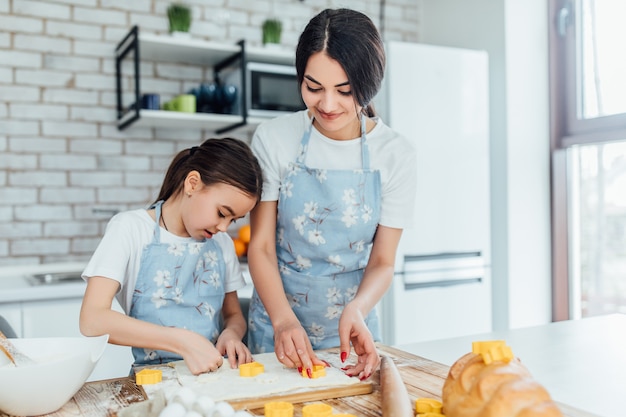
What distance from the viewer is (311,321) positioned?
5.32 feet

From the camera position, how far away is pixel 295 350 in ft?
3.94

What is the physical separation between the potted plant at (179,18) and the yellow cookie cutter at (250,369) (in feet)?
6.82

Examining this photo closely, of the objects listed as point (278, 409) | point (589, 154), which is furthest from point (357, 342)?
point (589, 154)

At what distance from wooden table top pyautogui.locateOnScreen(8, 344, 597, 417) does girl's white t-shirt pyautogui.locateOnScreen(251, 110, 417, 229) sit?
49cm

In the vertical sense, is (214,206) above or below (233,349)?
above

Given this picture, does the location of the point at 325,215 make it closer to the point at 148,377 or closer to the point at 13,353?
the point at 148,377

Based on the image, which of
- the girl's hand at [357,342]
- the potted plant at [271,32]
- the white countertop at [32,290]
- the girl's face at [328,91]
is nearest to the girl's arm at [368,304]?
the girl's hand at [357,342]

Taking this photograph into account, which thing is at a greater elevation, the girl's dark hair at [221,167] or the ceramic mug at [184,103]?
the ceramic mug at [184,103]

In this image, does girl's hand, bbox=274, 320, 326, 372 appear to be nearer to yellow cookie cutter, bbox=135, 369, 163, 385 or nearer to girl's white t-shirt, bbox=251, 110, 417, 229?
yellow cookie cutter, bbox=135, 369, 163, 385

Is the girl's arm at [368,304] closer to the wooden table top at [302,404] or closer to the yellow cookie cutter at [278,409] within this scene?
the wooden table top at [302,404]

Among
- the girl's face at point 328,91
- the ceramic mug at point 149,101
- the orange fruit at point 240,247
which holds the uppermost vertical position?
the ceramic mug at point 149,101

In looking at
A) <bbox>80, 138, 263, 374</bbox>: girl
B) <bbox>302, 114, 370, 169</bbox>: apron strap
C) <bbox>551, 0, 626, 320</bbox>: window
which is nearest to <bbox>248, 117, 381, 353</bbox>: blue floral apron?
<bbox>302, 114, 370, 169</bbox>: apron strap

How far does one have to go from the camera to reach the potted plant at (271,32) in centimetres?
303

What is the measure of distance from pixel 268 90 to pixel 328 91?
164cm
